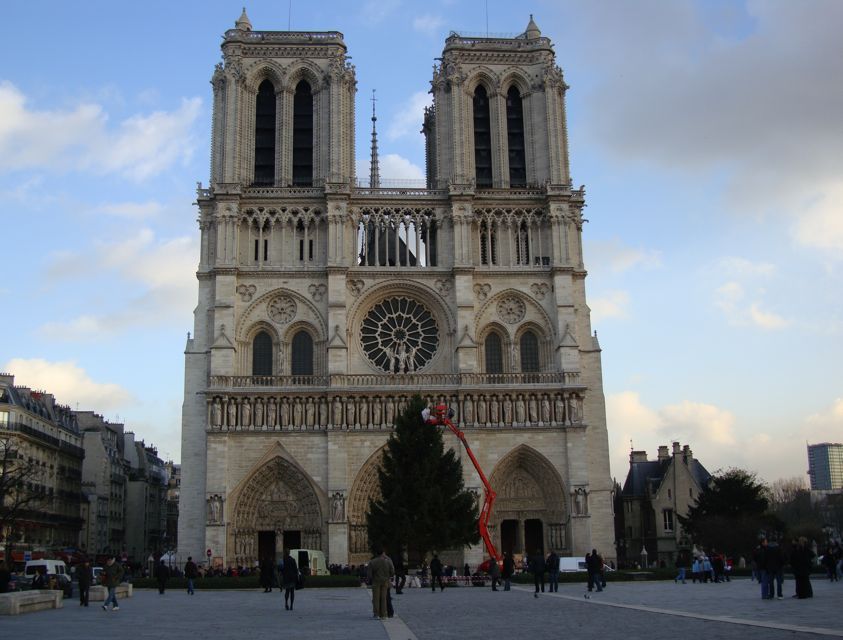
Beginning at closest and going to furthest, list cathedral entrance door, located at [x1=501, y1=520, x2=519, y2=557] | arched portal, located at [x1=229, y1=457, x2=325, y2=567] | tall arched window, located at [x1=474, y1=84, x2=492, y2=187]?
arched portal, located at [x1=229, y1=457, x2=325, y2=567]
cathedral entrance door, located at [x1=501, y1=520, x2=519, y2=557]
tall arched window, located at [x1=474, y1=84, x2=492, y2=187]

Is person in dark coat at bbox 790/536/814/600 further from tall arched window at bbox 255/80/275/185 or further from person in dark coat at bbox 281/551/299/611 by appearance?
tall arched window at bbox 255/80/275/185

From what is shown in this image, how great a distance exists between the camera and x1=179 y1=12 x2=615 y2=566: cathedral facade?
4225 cm

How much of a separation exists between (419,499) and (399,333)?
1165 centimetres

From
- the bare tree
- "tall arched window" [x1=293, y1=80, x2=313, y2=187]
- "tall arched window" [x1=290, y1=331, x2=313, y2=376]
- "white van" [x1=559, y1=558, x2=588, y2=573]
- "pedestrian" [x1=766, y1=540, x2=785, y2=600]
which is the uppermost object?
"tall arched window" [x1=293, y1=80, x2=313, y2=187]

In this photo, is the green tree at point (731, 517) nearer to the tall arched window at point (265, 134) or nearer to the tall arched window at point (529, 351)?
the tall arched window at point (529, 351)

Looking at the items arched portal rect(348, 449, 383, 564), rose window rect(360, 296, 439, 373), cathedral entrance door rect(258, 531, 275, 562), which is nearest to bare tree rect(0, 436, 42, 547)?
cathedral entrance door rect(258, 531, 275, 562)

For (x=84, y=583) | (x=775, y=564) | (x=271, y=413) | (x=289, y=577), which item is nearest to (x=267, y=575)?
(x=84, y=583)

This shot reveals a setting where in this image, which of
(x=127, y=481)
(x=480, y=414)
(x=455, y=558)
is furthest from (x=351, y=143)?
(x=127, y=481)

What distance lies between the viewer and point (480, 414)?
4303 cm

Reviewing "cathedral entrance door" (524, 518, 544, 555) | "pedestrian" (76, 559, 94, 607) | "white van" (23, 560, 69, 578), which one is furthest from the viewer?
"cathedral entrance door" (524, 518, 544, 555)

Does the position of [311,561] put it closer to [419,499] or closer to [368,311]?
[419,499]

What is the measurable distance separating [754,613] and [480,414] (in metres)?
27.2

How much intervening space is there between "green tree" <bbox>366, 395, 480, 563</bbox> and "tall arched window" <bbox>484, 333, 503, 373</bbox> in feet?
29.8

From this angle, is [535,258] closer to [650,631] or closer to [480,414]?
[480,414]
